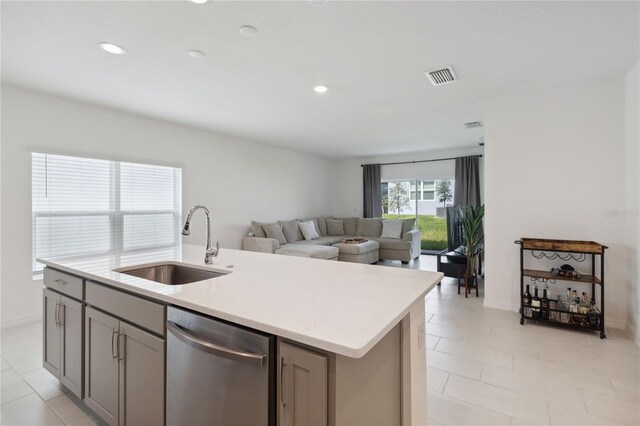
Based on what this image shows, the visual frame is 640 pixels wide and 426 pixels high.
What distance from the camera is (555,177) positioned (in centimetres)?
330

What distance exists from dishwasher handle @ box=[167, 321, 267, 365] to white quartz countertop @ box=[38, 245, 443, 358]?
0.10 m

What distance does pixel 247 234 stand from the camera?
5.80 m

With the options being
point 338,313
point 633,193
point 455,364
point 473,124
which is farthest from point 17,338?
point 473,124

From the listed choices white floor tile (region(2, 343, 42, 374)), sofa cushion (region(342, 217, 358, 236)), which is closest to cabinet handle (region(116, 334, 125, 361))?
white floor tile (region(2, 343, 42, 374))

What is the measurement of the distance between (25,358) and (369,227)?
19.6ft

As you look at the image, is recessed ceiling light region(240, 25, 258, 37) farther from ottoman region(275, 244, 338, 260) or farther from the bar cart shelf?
ottoman region(275, 244, 338, 260)

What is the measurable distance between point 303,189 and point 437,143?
3099 millimetres

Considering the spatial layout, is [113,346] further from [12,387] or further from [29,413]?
[12,387]

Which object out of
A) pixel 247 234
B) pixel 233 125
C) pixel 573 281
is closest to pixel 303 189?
pixel 247 234

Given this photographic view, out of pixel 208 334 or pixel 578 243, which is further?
pixel 578 243

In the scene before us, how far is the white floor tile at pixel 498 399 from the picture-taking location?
6.02ft

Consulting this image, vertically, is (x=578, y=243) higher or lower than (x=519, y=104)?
lower

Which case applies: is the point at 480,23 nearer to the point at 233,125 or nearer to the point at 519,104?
the point at 519,104

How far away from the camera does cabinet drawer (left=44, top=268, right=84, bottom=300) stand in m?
1.81
